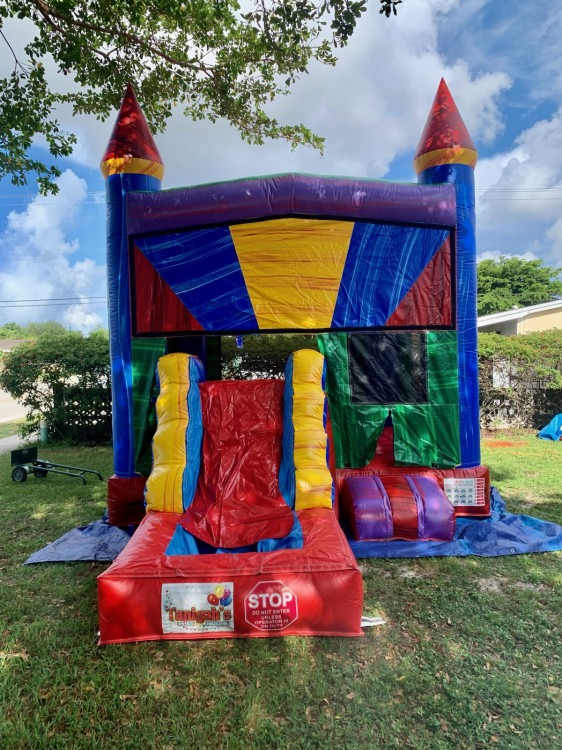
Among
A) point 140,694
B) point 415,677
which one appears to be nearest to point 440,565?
point 415,677

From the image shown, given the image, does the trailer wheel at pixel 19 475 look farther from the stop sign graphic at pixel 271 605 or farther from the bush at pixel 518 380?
the bush at pixel 518 380

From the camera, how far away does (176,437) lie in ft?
12.9

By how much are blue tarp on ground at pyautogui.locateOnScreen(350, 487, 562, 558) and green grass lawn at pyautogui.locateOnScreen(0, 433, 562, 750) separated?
227mm

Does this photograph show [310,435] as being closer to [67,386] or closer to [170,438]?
[170,438]

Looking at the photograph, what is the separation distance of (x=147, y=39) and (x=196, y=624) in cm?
755

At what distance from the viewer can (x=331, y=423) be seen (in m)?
4.50

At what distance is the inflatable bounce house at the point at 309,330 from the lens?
13.3 feet

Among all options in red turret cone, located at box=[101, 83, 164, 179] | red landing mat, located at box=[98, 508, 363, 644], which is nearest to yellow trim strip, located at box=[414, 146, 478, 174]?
red turret cone, located at box=[101, 83, 164, 179]

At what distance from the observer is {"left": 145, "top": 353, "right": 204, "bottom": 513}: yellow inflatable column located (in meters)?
3.65

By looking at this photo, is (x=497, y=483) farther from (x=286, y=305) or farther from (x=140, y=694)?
(x=140, y=694)

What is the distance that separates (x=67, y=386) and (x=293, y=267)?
5695 mm

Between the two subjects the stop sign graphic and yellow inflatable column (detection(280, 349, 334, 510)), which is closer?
the stop sign graphic

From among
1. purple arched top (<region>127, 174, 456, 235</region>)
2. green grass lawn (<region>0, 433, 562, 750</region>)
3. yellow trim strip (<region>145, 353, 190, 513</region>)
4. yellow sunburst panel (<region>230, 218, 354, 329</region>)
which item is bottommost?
green grass lawn (<region>0, 433, 562, 750</region>)

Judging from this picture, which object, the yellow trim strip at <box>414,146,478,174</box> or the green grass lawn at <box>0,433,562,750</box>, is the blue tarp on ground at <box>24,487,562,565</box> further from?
the yellow trim strip at <box>414,146,478,174</box>
